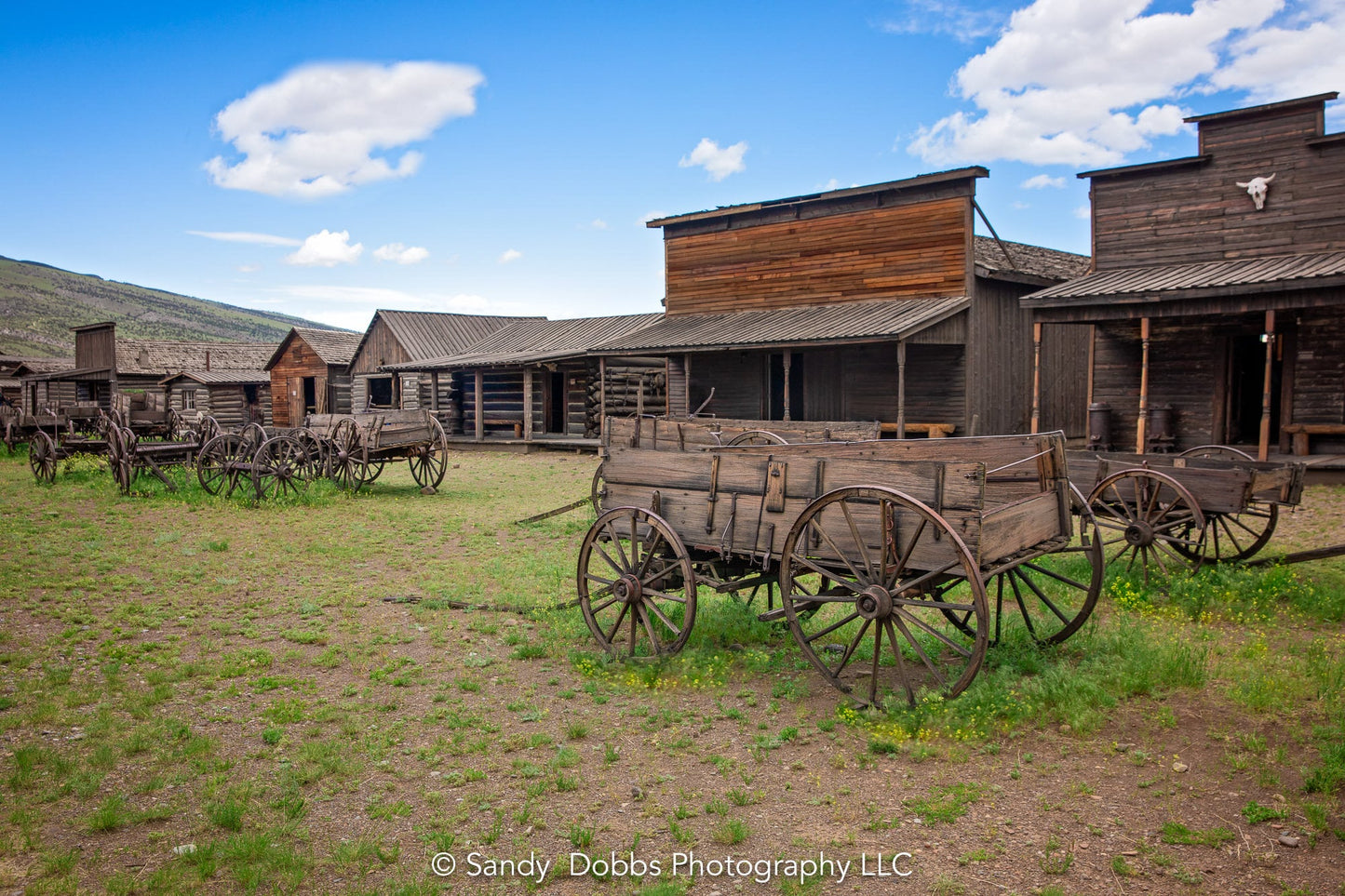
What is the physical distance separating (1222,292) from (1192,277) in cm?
131

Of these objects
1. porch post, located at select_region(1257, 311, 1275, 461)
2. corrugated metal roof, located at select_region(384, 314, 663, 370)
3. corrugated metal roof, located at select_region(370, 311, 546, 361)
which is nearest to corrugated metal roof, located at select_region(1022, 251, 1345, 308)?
porch post, located at select_region(1257, 311, 1275, 461)

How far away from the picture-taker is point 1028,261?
22062 millimetres

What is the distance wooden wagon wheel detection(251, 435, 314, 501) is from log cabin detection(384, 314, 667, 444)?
10.3m

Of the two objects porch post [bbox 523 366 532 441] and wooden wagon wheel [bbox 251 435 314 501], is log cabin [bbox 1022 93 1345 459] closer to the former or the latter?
wooden wagon wheel [bbox 251 435 314 501]

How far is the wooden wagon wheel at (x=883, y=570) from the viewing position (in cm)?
471

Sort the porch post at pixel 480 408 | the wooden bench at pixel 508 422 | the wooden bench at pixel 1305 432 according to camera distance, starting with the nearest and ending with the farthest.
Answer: the wooden bench at pixel 1305 432
the wooden bench at pixel 508 422
the porch post at pixel 480 408

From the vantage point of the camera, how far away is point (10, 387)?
4725cm

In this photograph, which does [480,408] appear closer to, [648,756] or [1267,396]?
[1267,396]

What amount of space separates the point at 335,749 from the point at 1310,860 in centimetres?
462

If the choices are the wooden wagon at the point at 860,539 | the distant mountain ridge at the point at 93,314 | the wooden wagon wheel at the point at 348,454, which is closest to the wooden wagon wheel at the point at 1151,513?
the wooden wagon at the point at 860,539

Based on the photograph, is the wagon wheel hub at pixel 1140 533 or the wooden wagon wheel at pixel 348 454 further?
the wooden wagon wheel at pixel 348 454

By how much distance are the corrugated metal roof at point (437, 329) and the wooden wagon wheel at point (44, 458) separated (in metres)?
16.2

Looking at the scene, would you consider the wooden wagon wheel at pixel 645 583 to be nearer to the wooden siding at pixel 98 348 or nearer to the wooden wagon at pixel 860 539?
the wooden wagon at pixel 860 539

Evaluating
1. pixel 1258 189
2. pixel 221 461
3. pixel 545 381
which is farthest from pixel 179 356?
pixel 1258 189
